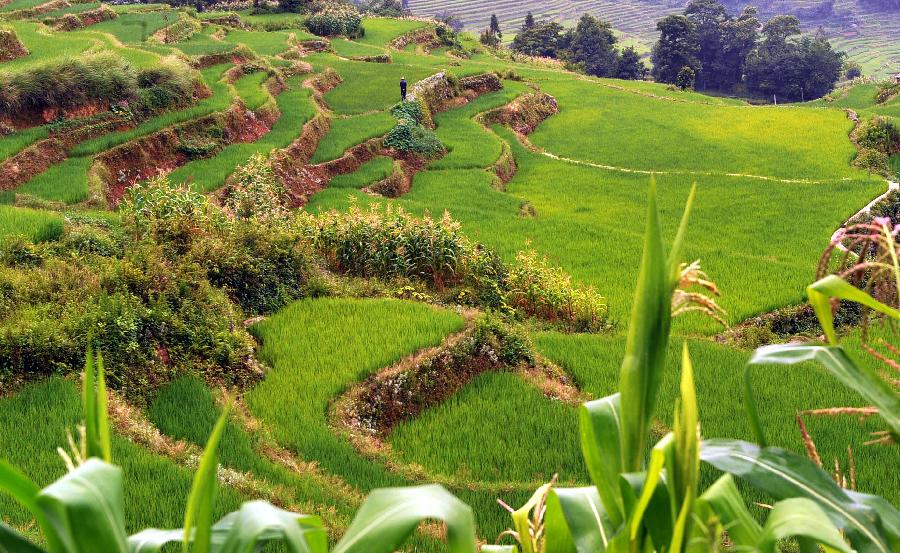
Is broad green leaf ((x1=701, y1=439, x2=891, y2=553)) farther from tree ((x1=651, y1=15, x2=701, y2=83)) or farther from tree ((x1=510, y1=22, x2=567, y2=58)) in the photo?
tree ((x1=510, y1=22, x2=567, y2=58))

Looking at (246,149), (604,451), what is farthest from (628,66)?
(604,451)

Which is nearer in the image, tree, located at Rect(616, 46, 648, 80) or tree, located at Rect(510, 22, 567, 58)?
tree, located at Rect(510, 22, 567, 58)

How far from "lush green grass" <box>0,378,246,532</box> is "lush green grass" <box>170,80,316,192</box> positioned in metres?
4.96

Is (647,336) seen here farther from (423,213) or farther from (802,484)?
(423,213)

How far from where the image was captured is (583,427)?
1578 millimetres

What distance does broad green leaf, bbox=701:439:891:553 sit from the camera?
1381 millimetres

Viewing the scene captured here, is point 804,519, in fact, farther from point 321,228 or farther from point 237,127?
point 237,127

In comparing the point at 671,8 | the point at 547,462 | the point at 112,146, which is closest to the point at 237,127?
the point at 112,146

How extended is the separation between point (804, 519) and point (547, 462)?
3452 mm

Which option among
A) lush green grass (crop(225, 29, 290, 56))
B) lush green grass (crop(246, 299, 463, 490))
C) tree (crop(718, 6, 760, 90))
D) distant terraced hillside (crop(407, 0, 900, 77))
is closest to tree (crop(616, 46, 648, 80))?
tree (crop(718, 6, 760, 90))

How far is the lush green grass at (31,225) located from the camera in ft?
20.7

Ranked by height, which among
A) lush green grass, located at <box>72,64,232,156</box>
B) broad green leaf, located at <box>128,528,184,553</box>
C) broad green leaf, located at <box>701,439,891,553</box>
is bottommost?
lush green grass, located at <box>72,64,232,156</box>

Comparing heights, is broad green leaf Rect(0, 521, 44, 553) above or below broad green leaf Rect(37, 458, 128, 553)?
below

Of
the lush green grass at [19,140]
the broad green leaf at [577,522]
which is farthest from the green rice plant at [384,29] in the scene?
the broad green leaf at [577,522]
